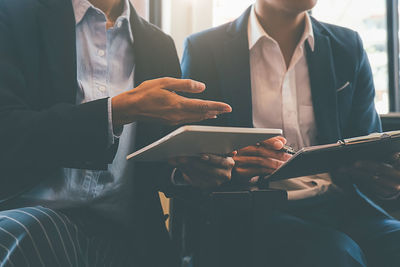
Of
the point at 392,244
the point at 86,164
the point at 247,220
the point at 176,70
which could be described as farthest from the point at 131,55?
the point at 392,244

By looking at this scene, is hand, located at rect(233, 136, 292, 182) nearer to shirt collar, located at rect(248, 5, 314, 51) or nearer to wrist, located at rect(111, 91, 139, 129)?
wrist, located at rect(111, 91, 139, 129)

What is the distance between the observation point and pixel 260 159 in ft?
3.04

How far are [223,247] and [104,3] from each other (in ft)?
2.67

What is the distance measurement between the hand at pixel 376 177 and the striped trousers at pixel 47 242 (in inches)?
27.4

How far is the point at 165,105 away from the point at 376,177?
66 centimetres

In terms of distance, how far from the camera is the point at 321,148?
0.69 metres

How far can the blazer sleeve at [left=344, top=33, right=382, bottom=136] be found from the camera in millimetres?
1233

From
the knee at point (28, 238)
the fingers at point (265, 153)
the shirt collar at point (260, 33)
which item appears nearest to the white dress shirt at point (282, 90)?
the shirt collar at point (260, 33)

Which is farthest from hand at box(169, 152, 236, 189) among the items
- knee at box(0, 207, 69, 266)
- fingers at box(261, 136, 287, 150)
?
knee at box(0, 207, 69, 266)

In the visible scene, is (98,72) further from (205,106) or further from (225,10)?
(225,10)

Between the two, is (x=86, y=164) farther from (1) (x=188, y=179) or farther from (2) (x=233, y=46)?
(2) (x=233, y=46)

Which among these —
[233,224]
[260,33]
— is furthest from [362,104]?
[233,224]

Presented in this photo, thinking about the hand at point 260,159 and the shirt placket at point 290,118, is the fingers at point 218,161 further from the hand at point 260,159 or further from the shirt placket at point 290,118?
the shirt placket at point 290,118

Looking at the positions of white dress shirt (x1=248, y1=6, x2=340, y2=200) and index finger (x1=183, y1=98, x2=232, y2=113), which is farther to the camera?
white dress shirt (x1=248, y1=6, x2=340, y2=200)
